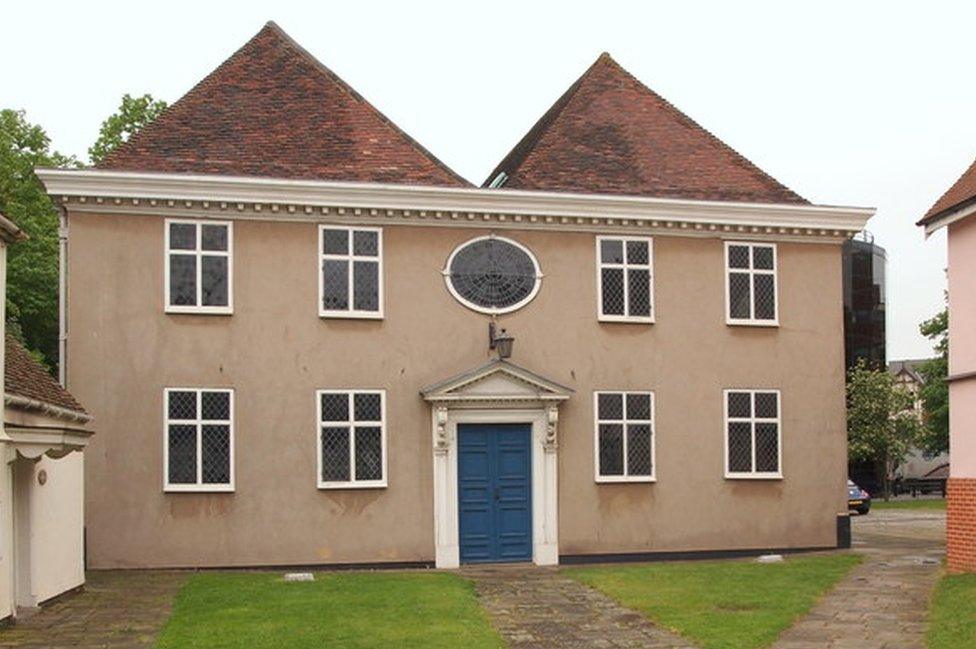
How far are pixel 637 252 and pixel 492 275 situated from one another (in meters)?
2.76

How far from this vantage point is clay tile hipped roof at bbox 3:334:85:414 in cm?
1546

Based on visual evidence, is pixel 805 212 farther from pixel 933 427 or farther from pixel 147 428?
pixel 933 427

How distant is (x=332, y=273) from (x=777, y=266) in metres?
8.32

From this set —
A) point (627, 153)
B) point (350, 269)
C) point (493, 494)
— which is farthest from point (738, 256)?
point (350, 269)

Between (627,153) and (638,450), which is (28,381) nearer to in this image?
(638,450)

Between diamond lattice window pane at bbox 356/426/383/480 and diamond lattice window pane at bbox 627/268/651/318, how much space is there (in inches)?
205

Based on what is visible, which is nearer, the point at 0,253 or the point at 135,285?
the point at 0,253

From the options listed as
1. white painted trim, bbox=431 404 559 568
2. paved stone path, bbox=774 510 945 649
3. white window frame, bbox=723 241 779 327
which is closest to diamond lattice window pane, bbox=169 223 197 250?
white painted trim, bbox=431 404 559 568

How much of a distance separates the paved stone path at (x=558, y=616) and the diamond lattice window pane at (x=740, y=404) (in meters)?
5.58

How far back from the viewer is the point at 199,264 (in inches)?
848

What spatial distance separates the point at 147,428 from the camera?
21062 mm

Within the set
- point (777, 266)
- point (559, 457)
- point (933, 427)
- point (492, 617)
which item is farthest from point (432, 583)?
point (933, 427)

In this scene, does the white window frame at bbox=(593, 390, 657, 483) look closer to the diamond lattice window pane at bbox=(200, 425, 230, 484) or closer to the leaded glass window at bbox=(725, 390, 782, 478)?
the leaded glass window at bbox=(725, 390, 782, 478)

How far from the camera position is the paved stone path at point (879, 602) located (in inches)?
534
